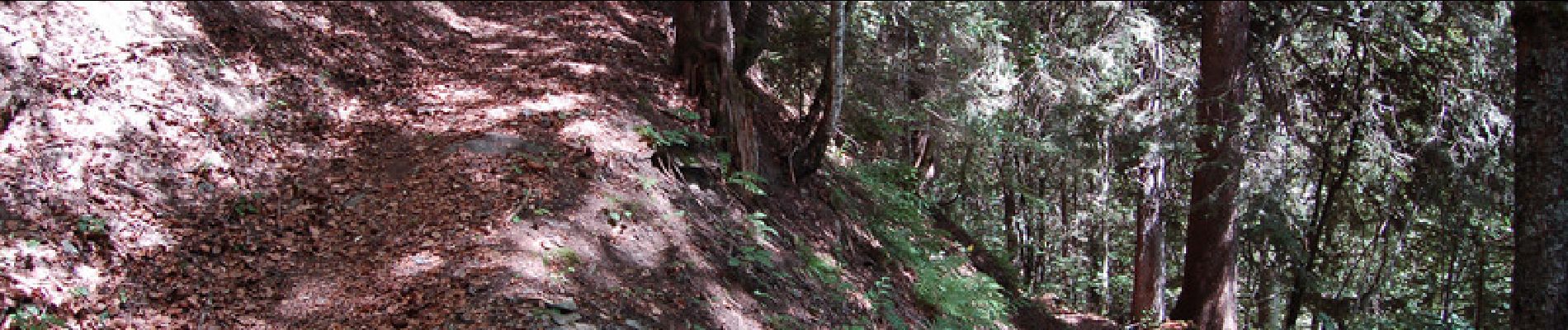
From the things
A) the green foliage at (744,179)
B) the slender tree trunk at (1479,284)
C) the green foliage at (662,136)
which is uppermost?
the green foliage at (662,136)

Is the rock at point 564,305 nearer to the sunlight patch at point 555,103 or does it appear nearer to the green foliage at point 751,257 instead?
the green foliage at point 751,257

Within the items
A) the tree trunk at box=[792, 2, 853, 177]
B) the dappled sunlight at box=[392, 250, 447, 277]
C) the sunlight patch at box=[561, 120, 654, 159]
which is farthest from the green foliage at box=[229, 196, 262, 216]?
the tree trunk at box=[792, 2, 853, 177]

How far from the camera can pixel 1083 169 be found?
42.3 ft

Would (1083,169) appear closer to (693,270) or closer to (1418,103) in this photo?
(1418,103)

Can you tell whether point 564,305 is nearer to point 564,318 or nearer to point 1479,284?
point 564,318

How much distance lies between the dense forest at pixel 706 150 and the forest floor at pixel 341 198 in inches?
1.0

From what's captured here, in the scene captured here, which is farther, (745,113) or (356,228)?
(745,113)

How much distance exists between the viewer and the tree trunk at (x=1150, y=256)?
10680 mm

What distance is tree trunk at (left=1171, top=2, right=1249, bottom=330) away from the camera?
31.3 feet

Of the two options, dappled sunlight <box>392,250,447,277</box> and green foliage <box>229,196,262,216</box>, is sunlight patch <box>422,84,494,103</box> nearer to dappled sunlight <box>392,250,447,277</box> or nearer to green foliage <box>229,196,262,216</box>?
green foliage <box>229,196,262,216</box>

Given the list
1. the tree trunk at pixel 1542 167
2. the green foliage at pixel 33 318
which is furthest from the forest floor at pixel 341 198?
the tree trunk at pixel 1542 167

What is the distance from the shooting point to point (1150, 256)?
11.3 m

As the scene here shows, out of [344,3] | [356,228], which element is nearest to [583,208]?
[356,228]

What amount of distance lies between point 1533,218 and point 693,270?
4.97 metres
